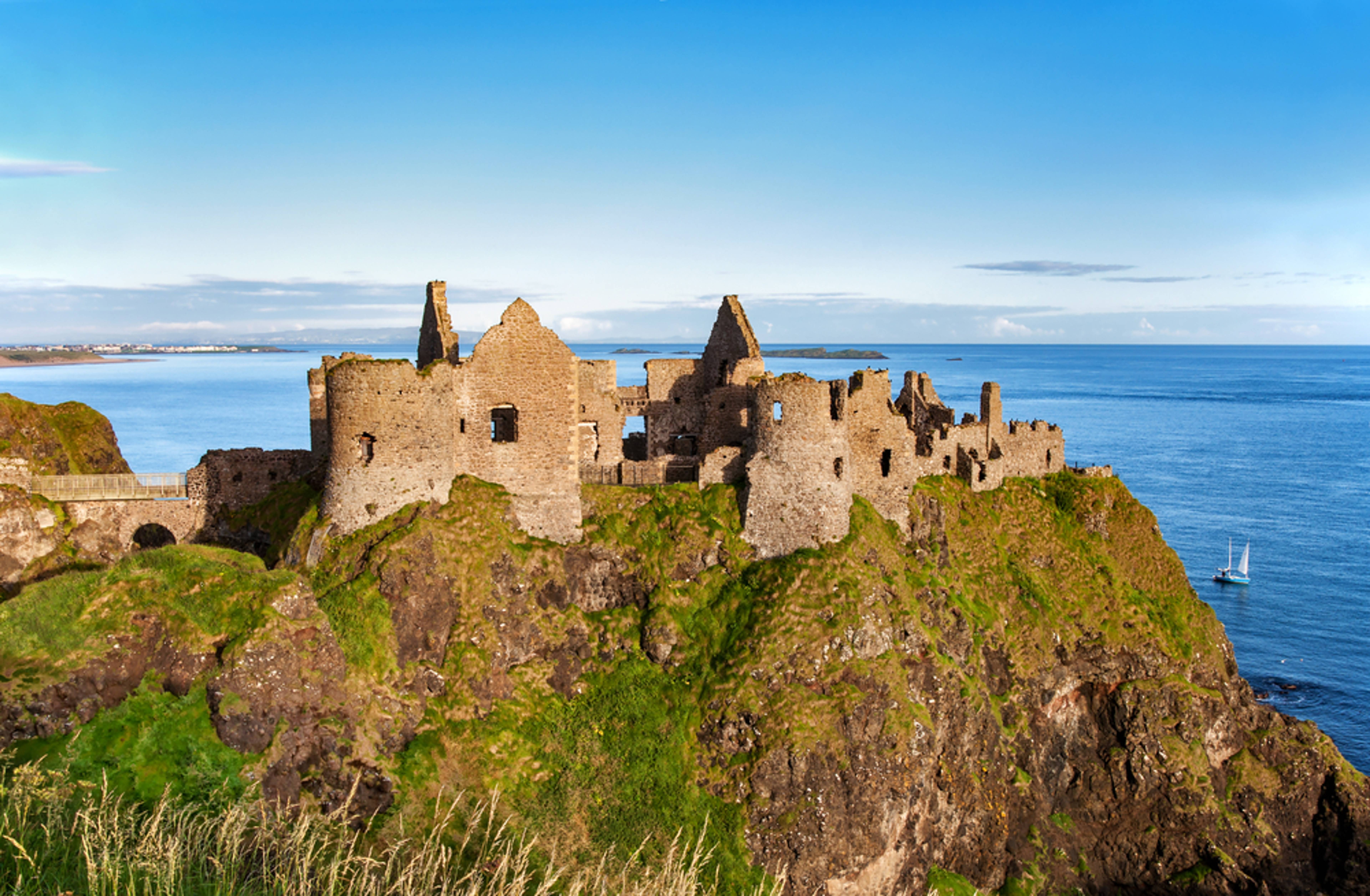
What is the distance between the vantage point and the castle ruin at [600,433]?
112ft

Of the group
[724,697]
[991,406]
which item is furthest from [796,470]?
[991,406]

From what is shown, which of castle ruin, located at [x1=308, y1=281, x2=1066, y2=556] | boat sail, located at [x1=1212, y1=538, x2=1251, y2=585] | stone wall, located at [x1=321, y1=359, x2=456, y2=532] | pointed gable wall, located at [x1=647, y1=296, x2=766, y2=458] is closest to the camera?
stone wall, located at [x1=321, y1=359, x2=456, y2=532]

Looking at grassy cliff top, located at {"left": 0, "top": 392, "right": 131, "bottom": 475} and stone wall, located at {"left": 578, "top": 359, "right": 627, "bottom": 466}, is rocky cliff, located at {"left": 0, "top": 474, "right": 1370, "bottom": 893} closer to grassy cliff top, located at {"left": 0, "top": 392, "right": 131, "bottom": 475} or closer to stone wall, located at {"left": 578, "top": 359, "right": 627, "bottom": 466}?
stone wall, located at {"left": 578, "top": 359, "right": 627, "bottom": 466}

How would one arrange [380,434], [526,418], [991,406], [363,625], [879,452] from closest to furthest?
[363,625] → [380,434] → [526,418] → [879,452] → [991,406]

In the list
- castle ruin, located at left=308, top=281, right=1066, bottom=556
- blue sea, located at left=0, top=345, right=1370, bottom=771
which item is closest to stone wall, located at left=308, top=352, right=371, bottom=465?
castle ruin, located at left=308, top=281, right=1066, bottom=556

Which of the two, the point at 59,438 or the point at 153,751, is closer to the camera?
the point at 153,751

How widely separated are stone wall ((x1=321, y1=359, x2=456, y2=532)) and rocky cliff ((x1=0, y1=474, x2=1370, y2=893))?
38.3 inches

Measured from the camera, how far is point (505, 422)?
38719 millimetres

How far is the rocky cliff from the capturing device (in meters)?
28.2

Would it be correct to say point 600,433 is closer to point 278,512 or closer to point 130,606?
point 278,512

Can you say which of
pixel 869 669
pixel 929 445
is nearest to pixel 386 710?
pixel 869 669

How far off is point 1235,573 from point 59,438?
272 ft

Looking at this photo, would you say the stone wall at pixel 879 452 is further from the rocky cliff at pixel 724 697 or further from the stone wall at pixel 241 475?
the stone wall at pixel 241 475

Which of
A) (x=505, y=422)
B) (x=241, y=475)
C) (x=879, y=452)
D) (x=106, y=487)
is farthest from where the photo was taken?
(x=879, y=452)
